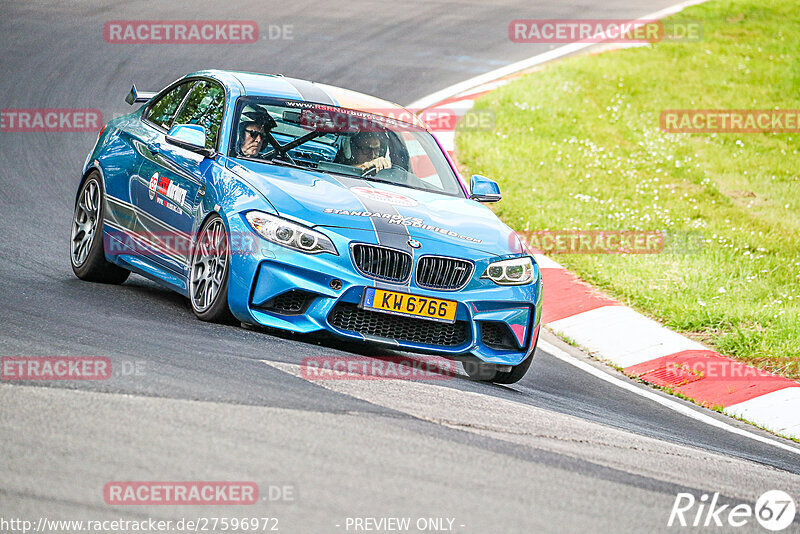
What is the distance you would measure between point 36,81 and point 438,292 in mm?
9778

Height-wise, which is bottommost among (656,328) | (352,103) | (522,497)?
(656,328)

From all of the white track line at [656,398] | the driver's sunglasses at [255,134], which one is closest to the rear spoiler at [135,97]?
the driver's sunglasses at [255,134]

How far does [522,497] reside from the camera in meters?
4.47

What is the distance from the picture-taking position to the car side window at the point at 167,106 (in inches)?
344

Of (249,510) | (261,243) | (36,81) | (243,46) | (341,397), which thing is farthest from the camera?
(243,46)

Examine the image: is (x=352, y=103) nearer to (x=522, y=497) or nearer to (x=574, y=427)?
(x=574, y=427)

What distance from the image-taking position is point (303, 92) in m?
8.43

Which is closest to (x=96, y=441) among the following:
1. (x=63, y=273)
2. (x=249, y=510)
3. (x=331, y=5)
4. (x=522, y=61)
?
(x=249, y=510)
